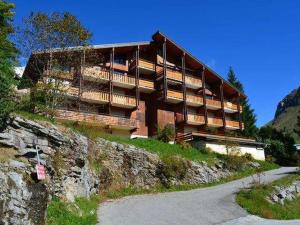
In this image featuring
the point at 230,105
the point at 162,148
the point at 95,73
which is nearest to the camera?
the point at 162,148

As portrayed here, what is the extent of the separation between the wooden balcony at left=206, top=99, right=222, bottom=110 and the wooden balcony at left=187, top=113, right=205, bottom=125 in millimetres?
2418

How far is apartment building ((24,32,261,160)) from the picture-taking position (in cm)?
3884

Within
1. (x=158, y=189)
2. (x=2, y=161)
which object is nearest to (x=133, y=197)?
(x=158, y=189)

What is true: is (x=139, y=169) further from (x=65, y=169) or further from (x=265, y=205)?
(x=65, y=169)

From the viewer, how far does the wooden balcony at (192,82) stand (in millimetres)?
51406

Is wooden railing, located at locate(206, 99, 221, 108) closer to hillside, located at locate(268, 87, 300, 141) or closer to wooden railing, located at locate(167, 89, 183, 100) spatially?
wooden railing, located at locate(167, 89, 183, 100)

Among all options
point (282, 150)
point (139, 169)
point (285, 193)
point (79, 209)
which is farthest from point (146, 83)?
point (79, 209)

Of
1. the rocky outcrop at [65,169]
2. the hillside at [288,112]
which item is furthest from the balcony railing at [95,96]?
the hillside at [288,112]

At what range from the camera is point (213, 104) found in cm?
5328

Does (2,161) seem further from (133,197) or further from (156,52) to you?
(156,52)

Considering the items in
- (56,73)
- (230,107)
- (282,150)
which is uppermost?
(230,107)

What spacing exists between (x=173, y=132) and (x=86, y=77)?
34.5ft

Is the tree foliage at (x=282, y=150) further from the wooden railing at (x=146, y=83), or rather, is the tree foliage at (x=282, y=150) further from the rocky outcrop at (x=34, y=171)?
the rocky outcrop at (x=34, y=171)

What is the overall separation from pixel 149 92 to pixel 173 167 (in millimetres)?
16982
